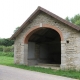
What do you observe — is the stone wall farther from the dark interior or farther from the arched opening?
the dark interior

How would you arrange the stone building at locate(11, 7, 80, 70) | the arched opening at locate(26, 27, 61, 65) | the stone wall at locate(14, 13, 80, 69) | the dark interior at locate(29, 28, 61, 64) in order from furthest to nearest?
the dark interior at locate(29, 28, 61, 64) < the arched opening at locate(26, 27, 61, 65) < the stone building at locate(11, 7, 80, 70) < the stone wall at locate(14, 13, 80, 69)

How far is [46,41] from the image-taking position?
23.9 meters

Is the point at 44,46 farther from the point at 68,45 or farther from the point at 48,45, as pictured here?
the point at 68,45

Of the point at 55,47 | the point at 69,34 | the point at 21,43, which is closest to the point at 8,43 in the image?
the point at 55,47

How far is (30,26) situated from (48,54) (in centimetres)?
660

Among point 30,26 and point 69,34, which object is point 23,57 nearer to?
point 30,26

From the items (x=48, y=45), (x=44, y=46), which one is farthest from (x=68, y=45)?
(x=48, y=45)

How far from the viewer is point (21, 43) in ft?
63.8

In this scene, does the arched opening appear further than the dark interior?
No

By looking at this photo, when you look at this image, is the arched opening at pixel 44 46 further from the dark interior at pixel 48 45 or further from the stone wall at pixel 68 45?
the stone wall at pixel 68 45

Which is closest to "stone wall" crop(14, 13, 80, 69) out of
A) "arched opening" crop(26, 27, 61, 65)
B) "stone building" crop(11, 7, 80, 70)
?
"stone building" crop(11, 7, 80, 70)

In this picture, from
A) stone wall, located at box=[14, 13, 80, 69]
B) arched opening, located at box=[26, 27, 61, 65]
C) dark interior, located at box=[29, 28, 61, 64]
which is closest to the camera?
stone wall, located at box=[14, 13, 80, 69]

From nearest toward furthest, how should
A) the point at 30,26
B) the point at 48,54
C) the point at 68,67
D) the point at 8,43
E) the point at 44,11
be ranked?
the point at 68,67, the point at 44,11, the point at 30,26, the point at 48,54, the point at 8,43

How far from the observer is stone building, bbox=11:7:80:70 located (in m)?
15.6
